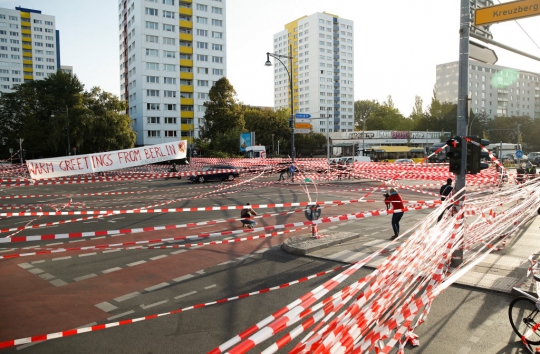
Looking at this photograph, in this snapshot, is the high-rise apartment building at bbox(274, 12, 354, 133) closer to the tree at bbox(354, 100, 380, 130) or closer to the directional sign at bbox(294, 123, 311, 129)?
the tree at bbox(354, 100, 380, 130)

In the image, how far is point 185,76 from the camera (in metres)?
72.6

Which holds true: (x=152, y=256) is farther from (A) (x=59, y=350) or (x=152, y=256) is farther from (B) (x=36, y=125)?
(B) (x=36, y=125)

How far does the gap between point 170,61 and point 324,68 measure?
214 ft

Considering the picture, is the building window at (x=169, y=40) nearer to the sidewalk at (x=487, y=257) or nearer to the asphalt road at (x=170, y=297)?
the asphalt road at (x=170, y=297)

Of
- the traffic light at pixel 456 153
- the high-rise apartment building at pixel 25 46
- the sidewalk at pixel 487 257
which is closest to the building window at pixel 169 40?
the sidewalk at pixel 487 257

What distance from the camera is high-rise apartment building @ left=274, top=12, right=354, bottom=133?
12338 cm

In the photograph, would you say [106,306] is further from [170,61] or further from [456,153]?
[170,61]

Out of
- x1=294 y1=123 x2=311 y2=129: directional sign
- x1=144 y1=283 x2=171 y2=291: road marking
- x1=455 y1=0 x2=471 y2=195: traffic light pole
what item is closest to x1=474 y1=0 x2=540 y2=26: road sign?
x1=455 y1=0 x2=471 y2=195: traffic light pole

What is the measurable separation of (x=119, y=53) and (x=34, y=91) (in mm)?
24824

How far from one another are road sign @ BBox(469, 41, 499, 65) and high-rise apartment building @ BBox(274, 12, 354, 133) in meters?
111

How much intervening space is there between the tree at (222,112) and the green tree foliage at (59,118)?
1167cm

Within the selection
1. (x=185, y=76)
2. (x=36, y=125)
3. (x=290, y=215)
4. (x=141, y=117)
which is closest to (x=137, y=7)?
(x=185, y=76)

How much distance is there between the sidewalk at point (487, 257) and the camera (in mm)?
7613

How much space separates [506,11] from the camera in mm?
8070
